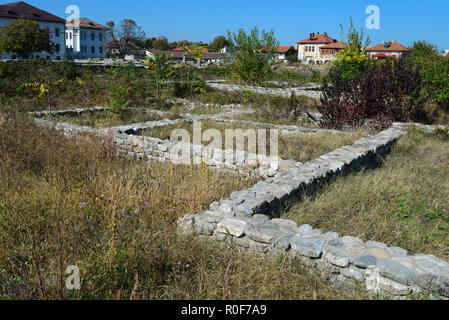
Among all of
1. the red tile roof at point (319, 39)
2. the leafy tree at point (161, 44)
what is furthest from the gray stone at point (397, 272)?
the red tile roof at point (319, 39)

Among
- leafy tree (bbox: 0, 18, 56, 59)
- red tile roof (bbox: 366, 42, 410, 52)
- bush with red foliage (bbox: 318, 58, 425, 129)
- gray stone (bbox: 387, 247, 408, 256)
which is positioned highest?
red tile roof (bbox: 366, 42, 410, 52)

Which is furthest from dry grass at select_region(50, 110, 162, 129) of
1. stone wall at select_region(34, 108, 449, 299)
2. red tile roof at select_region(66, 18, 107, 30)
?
red tile roof at select_region(66, 18, 107, 30)

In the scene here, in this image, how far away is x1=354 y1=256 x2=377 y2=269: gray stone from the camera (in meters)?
2.84

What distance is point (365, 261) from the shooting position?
9.41ft

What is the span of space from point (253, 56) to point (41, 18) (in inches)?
2022

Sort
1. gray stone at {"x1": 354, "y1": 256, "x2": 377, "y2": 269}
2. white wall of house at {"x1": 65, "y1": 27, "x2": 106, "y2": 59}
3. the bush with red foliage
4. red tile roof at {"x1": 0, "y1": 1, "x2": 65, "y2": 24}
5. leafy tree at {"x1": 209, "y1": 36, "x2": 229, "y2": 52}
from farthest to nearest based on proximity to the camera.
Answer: white wall of house at {"x1": 65, "y1": 27, "x2": 106, "y2": 59}, leafy tree at {"x1": 209, "y1": 36, "x2": 229, "y2": 52}, red tile roof at {"x1": 0, "y1": 1, "x2": 65, "y2": 24}, the bush with red foliage, gray stone at {"x1": 354, "y1": 256, "x2": 377, "y2": 269}

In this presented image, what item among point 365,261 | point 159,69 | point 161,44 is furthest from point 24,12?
point 365,261

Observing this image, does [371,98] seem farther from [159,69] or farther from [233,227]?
[233,227]

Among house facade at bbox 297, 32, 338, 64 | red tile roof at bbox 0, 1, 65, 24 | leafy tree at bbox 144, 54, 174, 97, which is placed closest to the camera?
leafy tree at bbox 144, 54, 174, 97

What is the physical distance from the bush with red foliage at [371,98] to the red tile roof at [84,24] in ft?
202

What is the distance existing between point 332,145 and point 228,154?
2.84 metres

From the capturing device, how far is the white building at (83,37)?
61.5 metres

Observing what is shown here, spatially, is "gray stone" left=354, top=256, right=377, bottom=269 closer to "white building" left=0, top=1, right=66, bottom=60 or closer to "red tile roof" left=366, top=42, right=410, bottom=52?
"white building" left=0, top=1, right=66, bottom=60

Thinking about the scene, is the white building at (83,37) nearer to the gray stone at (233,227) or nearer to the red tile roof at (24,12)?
the red tile roof at (24,12)
